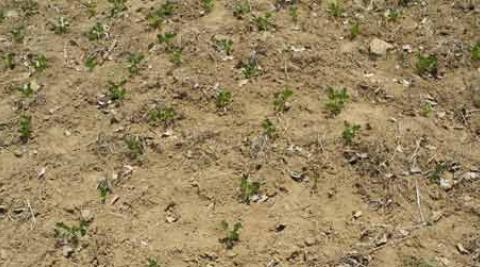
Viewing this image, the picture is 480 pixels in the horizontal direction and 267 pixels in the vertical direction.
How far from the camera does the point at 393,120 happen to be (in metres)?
6.16

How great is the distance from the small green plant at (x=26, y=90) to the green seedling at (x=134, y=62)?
3.60 feet

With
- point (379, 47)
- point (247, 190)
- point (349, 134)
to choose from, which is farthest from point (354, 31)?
point (247, 190)

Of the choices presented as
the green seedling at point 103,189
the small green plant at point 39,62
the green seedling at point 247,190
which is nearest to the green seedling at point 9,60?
the small green plant at point 39,62

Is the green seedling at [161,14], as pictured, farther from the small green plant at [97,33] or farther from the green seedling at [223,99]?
the green seedling at [223,99]

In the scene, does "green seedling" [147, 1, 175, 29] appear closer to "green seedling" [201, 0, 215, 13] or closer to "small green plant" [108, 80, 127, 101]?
"green seedling" [201, 0, 215, 13]

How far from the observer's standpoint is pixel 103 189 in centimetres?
595

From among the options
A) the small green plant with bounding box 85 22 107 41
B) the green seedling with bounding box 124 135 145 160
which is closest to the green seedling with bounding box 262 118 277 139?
the green seedling with bounding box 124 135 145 160

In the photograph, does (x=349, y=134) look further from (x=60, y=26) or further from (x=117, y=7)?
(x=60, y=26)

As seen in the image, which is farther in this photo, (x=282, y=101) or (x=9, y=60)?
(x=9, y=60)

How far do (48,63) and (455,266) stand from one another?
494cm

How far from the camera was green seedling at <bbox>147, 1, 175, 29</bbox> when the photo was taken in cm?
768

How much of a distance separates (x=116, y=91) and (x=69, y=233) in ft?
5.94

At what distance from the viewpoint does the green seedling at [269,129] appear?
20.1ft

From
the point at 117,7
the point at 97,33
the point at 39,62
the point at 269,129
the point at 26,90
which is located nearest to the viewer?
the point at 269,129
